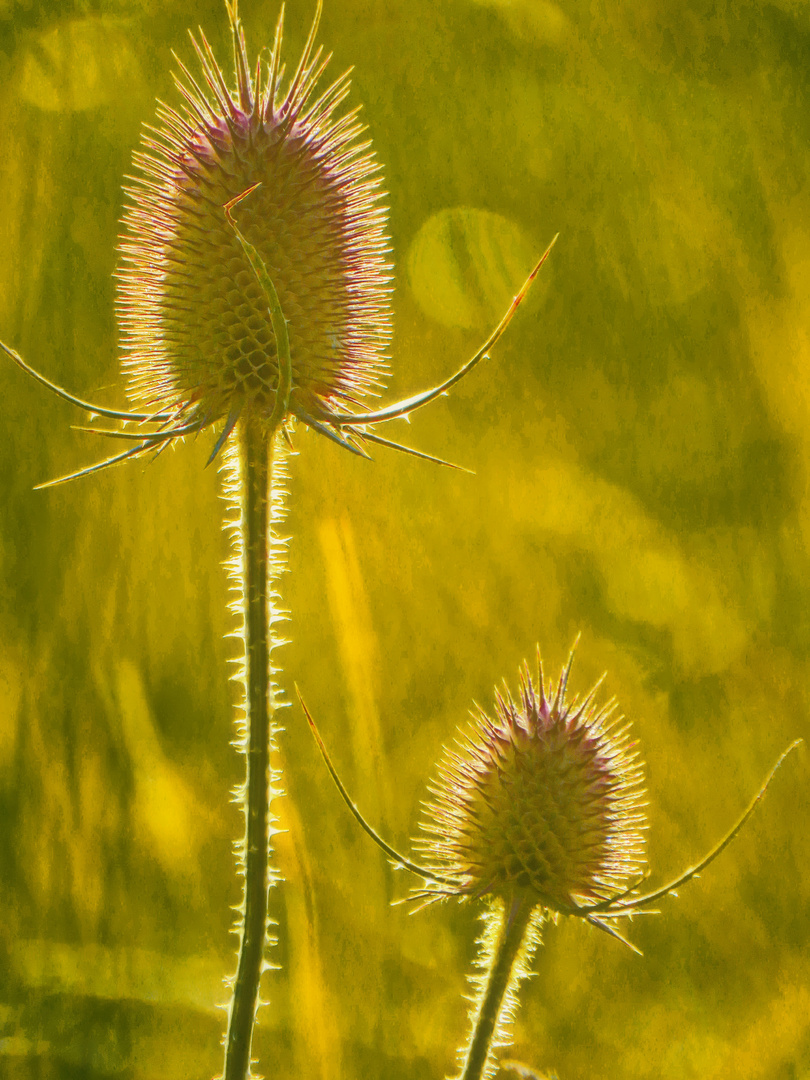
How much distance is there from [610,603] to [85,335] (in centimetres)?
172

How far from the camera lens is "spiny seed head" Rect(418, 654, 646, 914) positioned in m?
1.11

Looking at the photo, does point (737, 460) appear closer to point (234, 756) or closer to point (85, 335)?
point (234, 756)

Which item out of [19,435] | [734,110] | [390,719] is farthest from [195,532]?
[734,110]

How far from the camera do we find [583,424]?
9.03 feet

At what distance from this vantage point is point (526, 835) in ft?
3.62

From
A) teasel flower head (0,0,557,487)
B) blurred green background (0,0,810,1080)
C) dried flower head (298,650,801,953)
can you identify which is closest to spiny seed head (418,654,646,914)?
dried flower head (298,650,801,953)

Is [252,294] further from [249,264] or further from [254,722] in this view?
[254,722]

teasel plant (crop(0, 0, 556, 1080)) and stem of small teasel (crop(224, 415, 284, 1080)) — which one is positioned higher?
teasel plant (crop(0, 0, 556, 1080))

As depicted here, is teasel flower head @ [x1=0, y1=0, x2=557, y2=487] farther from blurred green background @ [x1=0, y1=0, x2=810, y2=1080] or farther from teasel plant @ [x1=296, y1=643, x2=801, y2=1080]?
blurred green background @ [x1=0, y1=0, x2=810, y2=1080]

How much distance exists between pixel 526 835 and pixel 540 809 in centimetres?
4

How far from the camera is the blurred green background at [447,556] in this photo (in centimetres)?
240

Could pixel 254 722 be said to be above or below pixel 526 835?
above

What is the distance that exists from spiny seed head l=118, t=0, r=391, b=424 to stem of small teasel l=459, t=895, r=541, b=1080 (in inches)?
26.7

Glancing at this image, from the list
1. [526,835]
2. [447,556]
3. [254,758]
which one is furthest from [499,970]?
[447,556]
